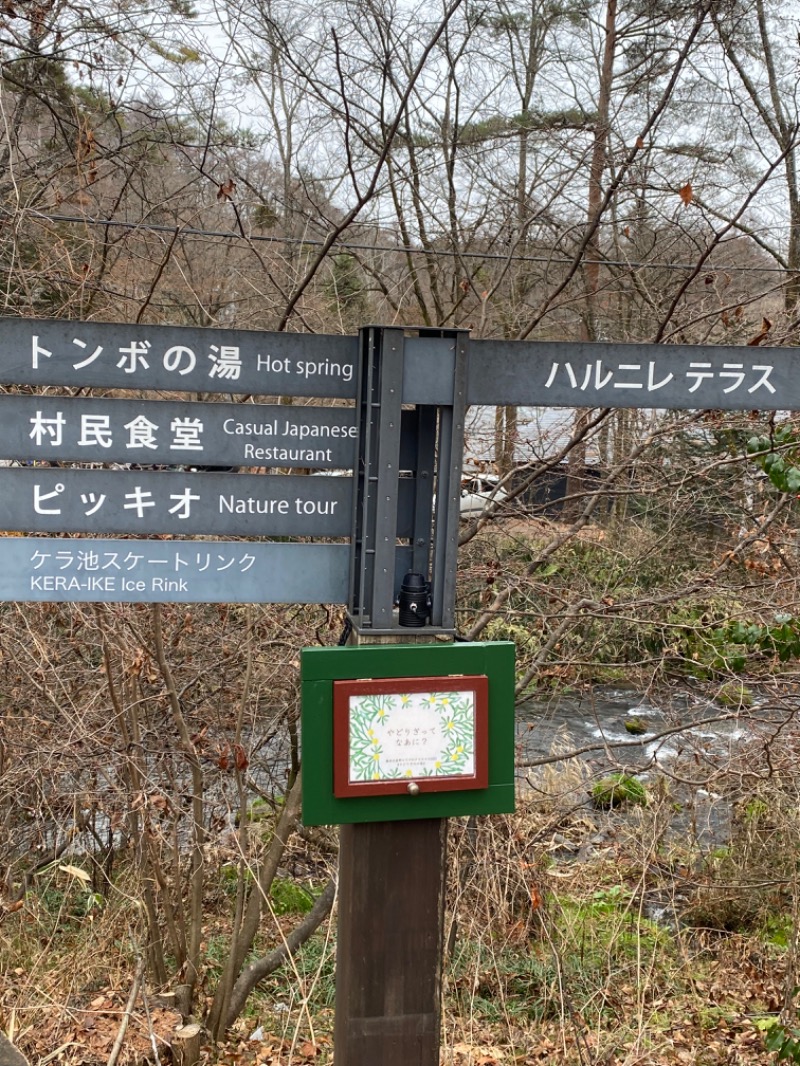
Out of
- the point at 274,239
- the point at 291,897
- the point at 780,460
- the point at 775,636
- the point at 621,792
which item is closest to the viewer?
the point at 780,460

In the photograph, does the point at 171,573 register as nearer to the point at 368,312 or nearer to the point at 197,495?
the point at 197,495

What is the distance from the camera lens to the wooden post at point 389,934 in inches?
92.0

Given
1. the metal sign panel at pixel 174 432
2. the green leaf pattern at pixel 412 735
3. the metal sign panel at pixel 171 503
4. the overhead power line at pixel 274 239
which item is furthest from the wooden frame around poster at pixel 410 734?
the overhead power line at pixel 274 239

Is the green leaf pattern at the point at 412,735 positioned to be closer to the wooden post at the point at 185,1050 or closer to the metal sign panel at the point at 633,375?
the metal sign panel at the point at 633,375

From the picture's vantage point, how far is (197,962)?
4.70 m

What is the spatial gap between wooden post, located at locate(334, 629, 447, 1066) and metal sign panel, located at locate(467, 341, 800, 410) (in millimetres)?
684

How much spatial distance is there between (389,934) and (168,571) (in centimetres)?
106

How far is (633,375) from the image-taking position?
2.47 meters

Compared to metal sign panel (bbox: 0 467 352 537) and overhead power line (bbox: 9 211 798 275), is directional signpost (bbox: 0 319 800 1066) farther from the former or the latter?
overhead power line (bbox: 9 211 798 275)

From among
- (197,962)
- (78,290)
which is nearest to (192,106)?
(78,290)

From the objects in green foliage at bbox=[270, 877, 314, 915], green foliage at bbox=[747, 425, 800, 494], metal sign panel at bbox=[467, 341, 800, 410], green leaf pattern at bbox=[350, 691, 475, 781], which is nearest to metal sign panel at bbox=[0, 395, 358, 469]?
metal sign panel at bbox=[467, 341, 800, 410]

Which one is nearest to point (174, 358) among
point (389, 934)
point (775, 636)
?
point (389, 934)

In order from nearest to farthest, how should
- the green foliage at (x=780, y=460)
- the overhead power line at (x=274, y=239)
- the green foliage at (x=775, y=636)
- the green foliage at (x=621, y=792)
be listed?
the green foliage at (x=780, y=460)
the green foliage at (x=775, y=636)
the overhead power line at (x=274, y=239)
the green foliage at (x=621, y=792)

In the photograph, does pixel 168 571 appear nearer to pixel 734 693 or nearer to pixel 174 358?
pixel 174 358
